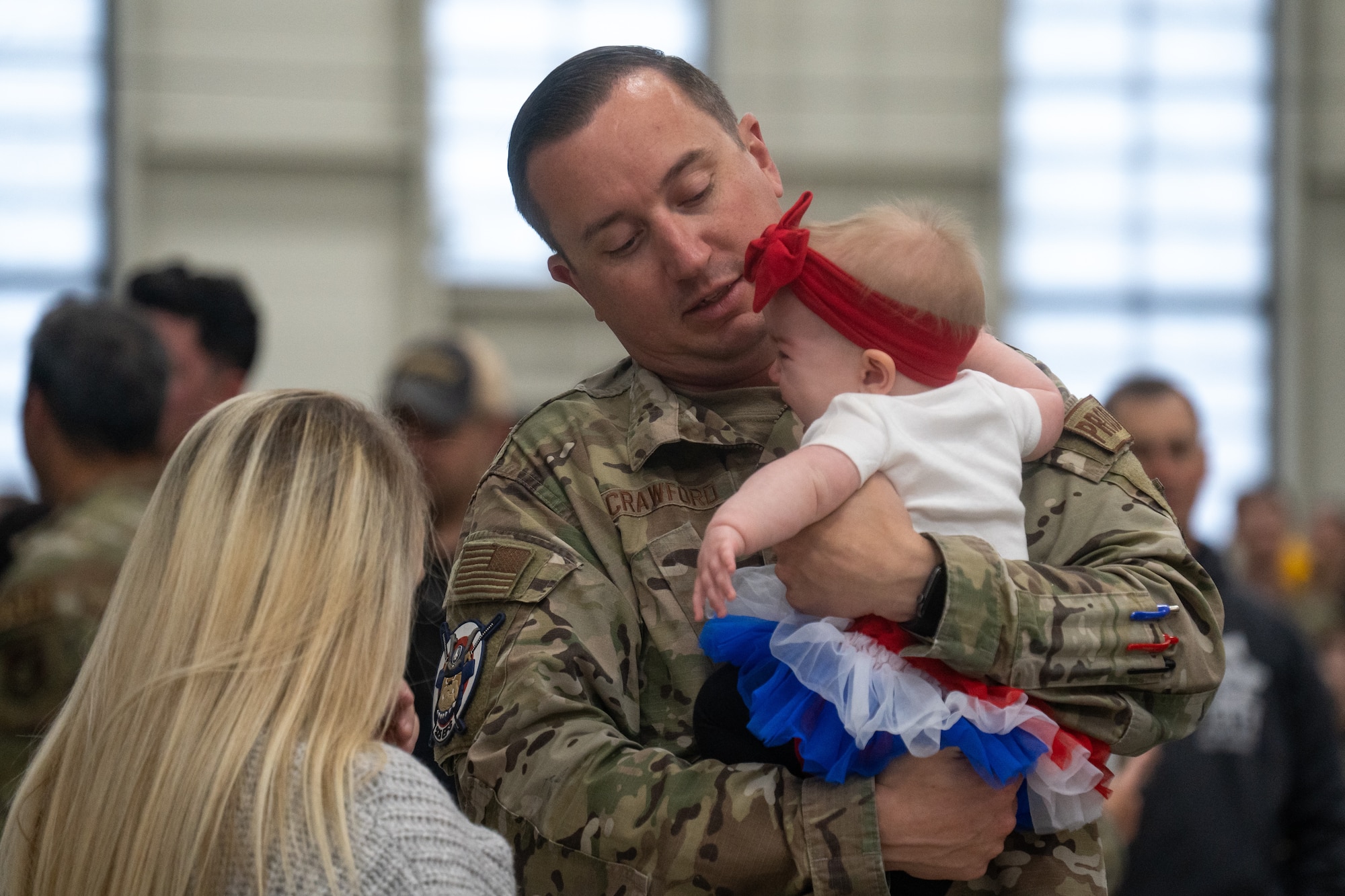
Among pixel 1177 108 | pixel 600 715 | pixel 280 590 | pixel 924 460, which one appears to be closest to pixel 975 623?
pixel 924 460

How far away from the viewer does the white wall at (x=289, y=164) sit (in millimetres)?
8617

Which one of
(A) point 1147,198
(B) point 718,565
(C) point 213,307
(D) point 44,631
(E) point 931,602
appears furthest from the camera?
(A) point 1147,198

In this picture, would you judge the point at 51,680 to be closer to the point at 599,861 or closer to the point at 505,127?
the point at 599,861

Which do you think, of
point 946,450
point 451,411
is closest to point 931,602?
point 946,450

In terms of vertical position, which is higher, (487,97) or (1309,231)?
(487,97)

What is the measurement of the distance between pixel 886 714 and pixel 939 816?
12 centimetres

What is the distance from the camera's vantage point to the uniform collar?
1752mm

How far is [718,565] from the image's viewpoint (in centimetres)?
134

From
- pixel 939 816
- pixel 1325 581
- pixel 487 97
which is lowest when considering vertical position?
pixel 1325 581

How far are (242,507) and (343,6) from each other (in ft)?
26.4

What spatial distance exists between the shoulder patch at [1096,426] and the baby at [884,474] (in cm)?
4

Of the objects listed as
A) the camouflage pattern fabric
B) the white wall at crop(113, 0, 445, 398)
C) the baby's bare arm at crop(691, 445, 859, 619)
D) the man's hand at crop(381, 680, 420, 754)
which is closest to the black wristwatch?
the baby's bare arm at crop(691, 445, 859, 619)

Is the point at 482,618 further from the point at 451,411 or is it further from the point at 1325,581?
the point at 1325,581

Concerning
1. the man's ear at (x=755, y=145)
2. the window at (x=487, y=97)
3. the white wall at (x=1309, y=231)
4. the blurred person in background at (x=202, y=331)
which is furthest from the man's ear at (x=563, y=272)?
the white wall at (x=1309, y=231)
